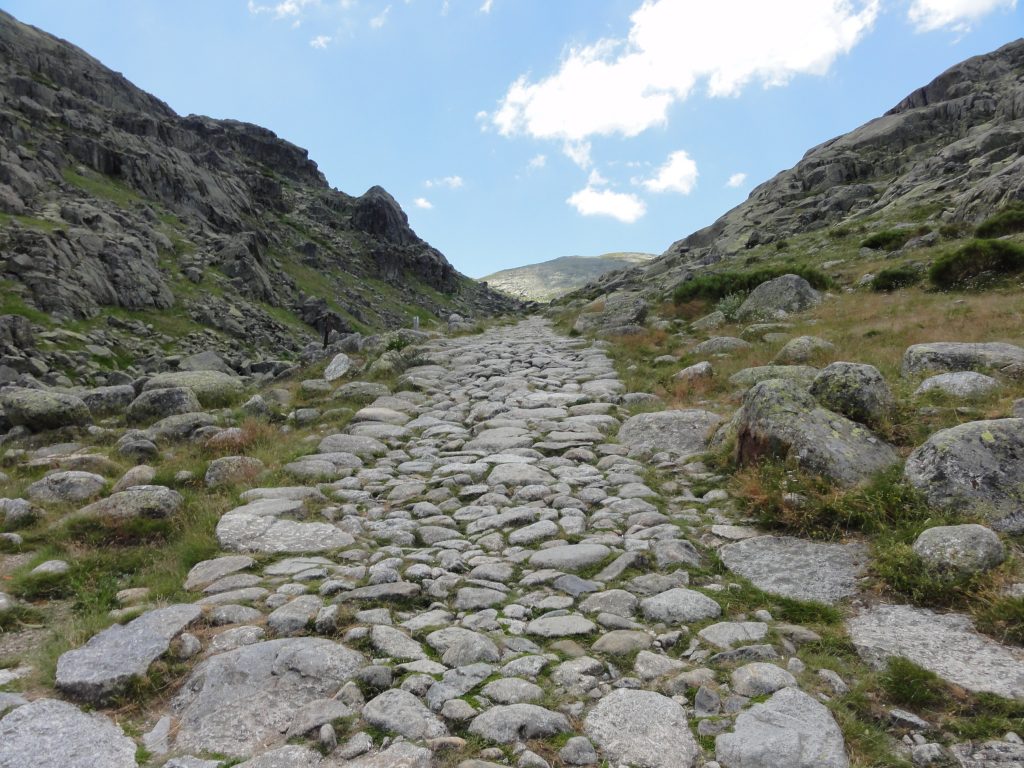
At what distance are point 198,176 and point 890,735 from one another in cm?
6934

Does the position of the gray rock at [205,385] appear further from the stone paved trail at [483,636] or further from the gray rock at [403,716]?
the gray rock at [403,716]

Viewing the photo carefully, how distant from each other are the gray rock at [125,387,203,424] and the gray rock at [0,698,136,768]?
907 centimetres

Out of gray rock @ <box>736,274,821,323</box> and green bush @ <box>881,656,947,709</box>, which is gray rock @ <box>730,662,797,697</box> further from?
gray rock @ <box>736,274,821,323</box>

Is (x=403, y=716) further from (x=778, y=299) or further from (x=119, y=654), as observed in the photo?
(x=778, y=299)

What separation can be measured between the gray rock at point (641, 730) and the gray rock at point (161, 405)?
35.7 ft

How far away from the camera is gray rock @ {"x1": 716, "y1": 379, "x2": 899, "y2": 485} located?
6.62 m

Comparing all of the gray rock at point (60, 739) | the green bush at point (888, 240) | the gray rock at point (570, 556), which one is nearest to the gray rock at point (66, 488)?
the gray rock at point (60, 739)

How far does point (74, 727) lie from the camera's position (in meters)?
3.62

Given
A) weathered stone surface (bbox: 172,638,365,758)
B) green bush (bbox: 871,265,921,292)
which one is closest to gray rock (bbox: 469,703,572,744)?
weathered stone surface (bbox: 172,638,365,758)

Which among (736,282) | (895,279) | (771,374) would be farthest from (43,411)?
(895,279)

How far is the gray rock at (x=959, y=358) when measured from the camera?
9367 mm

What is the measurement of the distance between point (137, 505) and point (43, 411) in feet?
21.8

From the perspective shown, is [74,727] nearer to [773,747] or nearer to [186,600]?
[186,600]

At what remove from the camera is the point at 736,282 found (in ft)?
78.0
